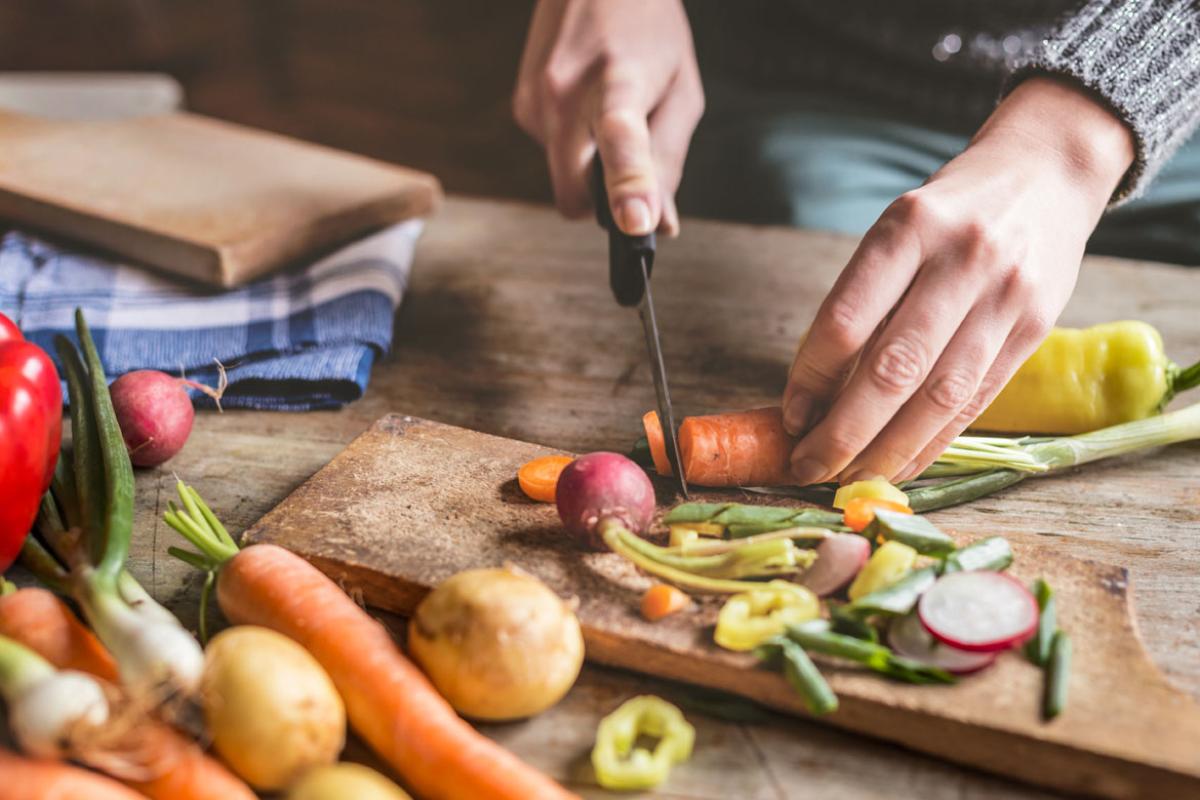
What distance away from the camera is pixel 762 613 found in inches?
45.8

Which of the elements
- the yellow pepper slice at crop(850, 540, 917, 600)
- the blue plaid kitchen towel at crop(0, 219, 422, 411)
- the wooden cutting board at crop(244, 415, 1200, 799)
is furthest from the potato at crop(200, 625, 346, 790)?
the blue plaid kitchen towel at crop(0, 219, 422, 411)

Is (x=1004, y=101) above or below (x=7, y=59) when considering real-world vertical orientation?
above

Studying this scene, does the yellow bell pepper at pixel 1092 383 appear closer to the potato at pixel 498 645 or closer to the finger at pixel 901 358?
the finger at pixel 901 358

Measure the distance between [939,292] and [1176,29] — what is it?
0.69m

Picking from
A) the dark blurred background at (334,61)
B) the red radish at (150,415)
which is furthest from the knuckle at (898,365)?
the dark blurred background at (334,61)

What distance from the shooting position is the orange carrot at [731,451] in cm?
145

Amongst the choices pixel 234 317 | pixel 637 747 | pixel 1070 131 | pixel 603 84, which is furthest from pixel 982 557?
pixel 234 317

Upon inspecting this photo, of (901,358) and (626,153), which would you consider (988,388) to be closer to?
(901,358)

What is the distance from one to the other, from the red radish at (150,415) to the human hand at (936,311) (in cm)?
92

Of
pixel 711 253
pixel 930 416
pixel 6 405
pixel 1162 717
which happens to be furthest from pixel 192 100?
pixel 1162 717

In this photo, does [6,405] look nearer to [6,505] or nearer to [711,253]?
[6,505]

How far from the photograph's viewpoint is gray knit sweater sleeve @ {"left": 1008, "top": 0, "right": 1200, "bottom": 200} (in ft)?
5.07

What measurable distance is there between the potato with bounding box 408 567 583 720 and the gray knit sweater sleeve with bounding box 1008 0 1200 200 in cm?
114

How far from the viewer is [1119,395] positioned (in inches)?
64.3
